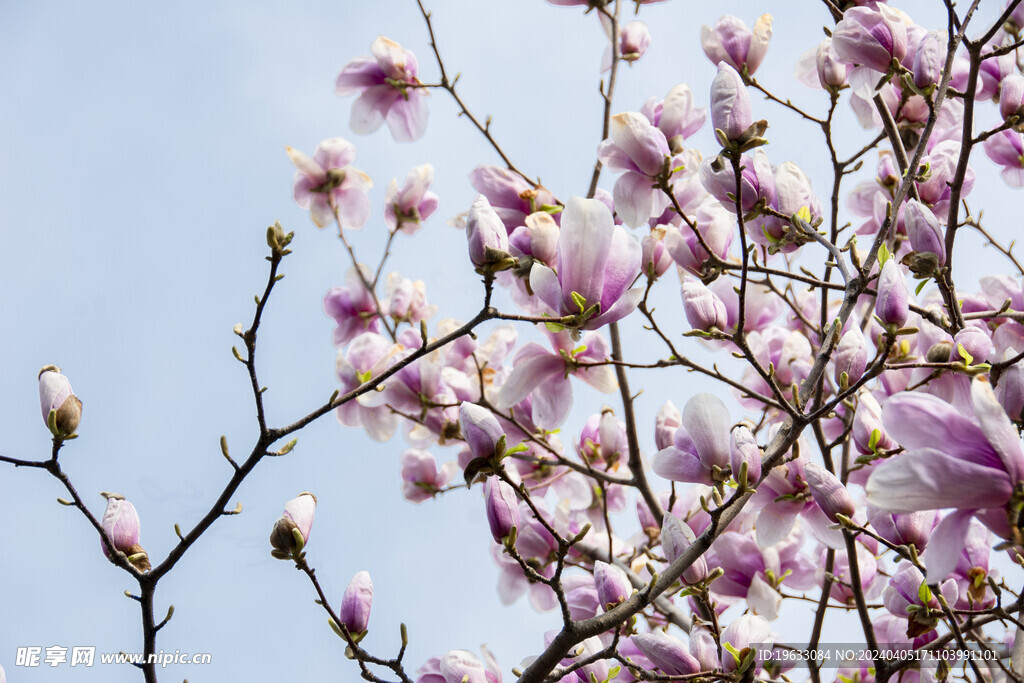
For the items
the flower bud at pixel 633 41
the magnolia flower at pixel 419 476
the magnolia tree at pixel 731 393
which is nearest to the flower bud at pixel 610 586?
the magnolia tree at pixel 731 393

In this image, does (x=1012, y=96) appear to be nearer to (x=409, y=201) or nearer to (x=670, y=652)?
(x=670, y=652)

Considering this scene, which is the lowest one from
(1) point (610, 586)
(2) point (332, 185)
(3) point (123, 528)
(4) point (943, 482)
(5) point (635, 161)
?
(4) point (943, 482)

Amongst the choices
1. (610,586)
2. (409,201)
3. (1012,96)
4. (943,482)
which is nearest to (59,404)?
(610,586)

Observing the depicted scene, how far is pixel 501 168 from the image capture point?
1.58m

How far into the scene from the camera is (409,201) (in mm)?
2500

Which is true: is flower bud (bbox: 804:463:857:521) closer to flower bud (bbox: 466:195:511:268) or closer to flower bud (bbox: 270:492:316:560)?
flower bud (bbox: 466:195:511:268)

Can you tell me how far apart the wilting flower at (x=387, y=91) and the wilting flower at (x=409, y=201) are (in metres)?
0.25

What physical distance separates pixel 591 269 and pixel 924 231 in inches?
19.5

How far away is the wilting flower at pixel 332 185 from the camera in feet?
8.36

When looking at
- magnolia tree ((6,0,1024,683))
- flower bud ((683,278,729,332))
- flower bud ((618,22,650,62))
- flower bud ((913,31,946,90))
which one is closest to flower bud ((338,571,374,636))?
magnolia tree ((6,0,1024,683))

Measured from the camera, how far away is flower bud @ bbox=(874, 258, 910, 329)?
102cm

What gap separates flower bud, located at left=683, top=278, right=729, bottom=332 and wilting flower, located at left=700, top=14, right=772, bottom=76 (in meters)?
0.76

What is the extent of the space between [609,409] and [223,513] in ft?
3.34

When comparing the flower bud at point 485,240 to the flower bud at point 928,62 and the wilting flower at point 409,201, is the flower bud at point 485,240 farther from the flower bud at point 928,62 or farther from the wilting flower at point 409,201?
the wilting flower at point 409,201
